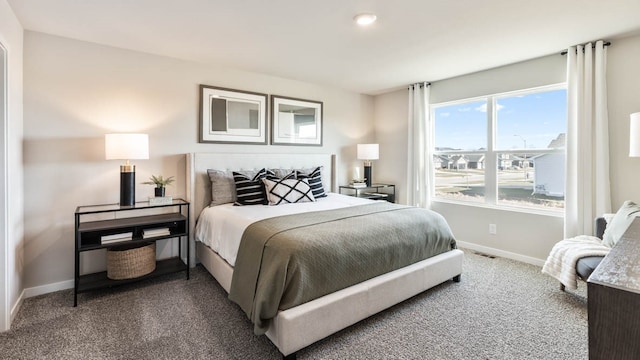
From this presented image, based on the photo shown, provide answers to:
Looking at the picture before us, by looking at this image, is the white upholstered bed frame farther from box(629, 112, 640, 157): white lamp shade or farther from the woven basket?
box(629, 112, 640, 157): white lamp shade

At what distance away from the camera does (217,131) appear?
368 centimetres

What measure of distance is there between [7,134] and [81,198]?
0.94m

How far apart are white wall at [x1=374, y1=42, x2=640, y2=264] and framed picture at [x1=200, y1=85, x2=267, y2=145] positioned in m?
2.23

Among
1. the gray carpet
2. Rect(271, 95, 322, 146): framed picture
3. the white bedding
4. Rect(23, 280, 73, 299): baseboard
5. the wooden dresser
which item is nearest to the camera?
the wooden dresser

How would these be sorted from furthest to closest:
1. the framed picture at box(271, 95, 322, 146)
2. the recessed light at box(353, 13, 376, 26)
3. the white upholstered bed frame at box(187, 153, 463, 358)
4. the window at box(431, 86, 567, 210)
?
the framed picture at box(271, 95, 322, 146) → the window at box(431, 86, 567, 210) → the recessed light at box(353, 13, 376, 26) → the white upholstered bed frame at box(187, 153, 463, 358)

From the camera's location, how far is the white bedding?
2.49m

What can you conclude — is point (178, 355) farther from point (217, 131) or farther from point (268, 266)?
point (217, 131)

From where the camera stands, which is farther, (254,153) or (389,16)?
(254,153)

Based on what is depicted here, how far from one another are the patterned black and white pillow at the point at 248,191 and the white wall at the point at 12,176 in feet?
5.79

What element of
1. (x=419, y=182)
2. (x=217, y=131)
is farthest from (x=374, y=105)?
(x=217, y=131)

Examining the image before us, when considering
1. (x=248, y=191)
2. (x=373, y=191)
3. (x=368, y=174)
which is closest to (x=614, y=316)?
(x=248, y=191)

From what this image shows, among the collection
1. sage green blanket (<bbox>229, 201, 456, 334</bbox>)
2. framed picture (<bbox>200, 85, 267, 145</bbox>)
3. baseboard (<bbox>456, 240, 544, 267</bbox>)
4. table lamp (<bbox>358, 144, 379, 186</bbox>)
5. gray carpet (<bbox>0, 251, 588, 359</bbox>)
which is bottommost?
gray carpet (<bbox>0, 251, 588, 359</bbox>)

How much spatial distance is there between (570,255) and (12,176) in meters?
4.48

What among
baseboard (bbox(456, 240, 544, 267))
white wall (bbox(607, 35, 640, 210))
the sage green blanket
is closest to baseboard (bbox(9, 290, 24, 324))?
the sage green blanket
